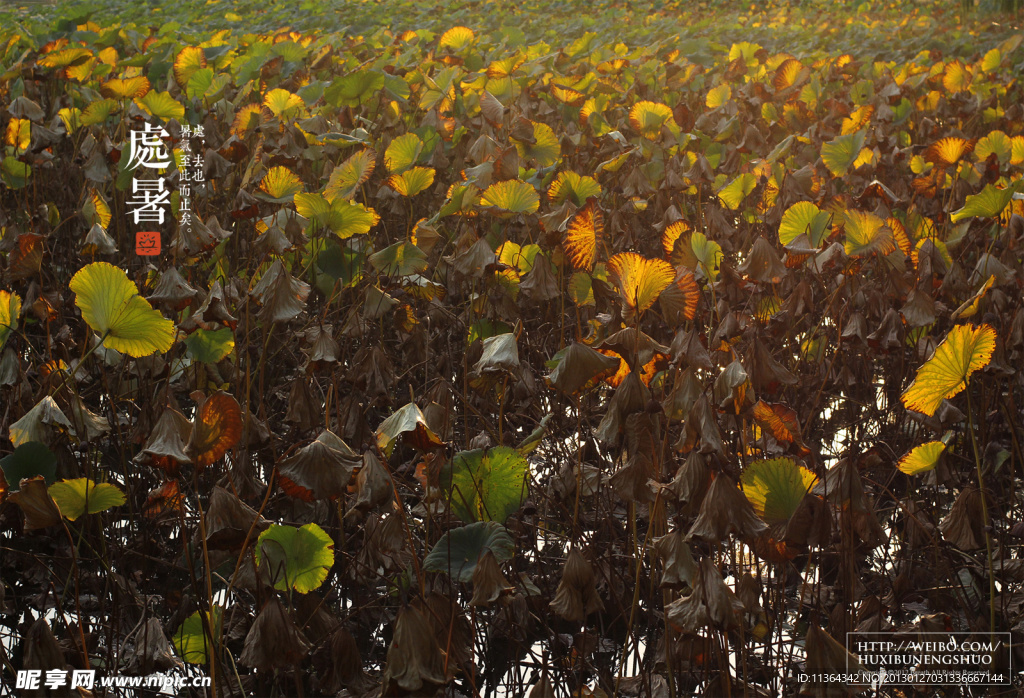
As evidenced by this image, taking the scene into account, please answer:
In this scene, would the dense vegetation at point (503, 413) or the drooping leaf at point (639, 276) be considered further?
the drooping leaf at point (639, 276)

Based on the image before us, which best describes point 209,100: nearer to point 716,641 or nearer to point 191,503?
point 191,503

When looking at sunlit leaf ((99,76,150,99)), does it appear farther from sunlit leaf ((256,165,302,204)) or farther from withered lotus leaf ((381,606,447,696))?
withered lotus leaf ((381,606,447,696))

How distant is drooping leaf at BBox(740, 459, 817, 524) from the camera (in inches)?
33.8

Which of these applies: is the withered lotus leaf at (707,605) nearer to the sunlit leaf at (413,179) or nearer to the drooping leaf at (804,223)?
the drooping leaf at (804,223)

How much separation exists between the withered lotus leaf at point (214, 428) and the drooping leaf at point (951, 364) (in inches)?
26.6

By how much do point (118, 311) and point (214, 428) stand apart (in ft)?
Result: 0.98

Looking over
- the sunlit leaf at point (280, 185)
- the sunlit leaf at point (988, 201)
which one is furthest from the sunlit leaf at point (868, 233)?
the sunlit leaf at point (280, 185)

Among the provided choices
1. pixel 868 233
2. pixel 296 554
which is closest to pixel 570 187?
pixel 868 233

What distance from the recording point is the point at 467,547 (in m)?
1.02

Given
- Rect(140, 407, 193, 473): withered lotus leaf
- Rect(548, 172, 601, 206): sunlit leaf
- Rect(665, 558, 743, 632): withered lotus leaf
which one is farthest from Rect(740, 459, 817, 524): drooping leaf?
Rect(548, 172, 601, 206): sunlit leaf

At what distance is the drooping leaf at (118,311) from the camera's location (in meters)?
1.00

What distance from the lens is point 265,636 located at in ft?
2.78

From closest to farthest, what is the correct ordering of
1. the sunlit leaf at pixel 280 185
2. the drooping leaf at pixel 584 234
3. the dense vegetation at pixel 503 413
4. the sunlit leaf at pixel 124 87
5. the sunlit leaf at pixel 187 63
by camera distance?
the dense vegetation at pixel 503 413, the drooping leaf at pixel 584 234, the sunlit leaf at pixel 280 185, the sunlit leaf at pixel 124 87, the sunlit leaf at pixel 187 63

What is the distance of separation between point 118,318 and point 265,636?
0.42 meters
